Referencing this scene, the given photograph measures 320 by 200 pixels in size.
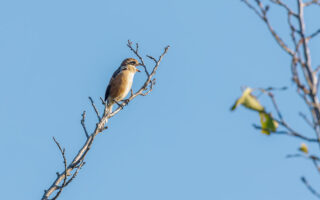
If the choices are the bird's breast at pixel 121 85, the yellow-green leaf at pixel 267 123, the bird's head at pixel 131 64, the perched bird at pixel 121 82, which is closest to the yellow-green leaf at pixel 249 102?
the yellow-green leaf at pixel 267 123

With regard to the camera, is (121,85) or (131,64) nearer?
(121,85)

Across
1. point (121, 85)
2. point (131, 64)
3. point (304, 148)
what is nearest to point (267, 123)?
point (304, 148)

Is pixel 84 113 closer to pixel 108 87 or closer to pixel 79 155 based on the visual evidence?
pixel 79 155

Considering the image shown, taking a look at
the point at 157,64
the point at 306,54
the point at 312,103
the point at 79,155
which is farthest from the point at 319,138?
the point at 157,64

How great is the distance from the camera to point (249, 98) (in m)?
2.52

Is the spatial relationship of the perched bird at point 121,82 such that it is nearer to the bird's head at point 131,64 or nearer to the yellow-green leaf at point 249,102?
the bird's head at point 131,64

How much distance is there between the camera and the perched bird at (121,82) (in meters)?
8.65

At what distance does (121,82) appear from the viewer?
8.72 m

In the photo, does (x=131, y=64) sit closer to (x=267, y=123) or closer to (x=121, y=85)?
(x=121, y=85)

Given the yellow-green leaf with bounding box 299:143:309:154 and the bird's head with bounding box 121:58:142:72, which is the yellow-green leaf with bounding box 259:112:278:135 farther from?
the bird's head with bounding box 121:58:142:72

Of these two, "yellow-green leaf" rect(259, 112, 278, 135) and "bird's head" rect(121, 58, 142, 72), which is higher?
"bird's head" rect(121, 58, 142, 72)

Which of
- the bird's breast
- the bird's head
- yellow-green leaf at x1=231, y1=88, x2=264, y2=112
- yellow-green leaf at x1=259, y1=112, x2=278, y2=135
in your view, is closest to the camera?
yellow-green leaf at x1=231, y1=88, x2=264, y2=112

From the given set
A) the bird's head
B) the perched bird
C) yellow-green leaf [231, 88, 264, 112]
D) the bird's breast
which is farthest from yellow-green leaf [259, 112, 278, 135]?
the bird's head

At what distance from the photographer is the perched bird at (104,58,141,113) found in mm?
8648
